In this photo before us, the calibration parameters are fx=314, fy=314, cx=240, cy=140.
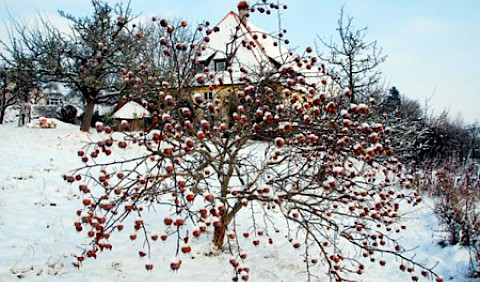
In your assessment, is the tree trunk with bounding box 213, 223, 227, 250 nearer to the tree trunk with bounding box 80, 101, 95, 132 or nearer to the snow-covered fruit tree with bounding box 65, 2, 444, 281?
the snow-covered fruit tree with bounding box 65, 2, 444, 281

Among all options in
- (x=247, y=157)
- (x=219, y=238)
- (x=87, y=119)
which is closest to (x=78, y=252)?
(x=219, y=238)

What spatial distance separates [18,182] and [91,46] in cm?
918

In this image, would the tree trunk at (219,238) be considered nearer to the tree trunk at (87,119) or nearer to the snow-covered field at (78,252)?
the snow-covered field at (78,252)

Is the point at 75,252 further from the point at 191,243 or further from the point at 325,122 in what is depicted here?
the point at 325,122

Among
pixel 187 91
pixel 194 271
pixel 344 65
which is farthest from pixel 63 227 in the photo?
pixel 344 65

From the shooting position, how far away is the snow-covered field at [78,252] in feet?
11.0

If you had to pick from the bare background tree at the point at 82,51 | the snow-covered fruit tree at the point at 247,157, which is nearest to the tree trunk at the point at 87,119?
the bare background tree at the point at 82,51

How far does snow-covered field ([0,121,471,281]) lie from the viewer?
334cm

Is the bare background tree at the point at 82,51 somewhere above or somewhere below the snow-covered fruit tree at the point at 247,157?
above

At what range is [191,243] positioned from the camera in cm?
431

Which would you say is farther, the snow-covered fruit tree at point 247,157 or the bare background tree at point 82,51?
the bare background tree at point 82,51

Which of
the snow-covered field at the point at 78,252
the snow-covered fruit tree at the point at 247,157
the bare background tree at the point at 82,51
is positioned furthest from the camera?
the bare background tree at the point at 82,51

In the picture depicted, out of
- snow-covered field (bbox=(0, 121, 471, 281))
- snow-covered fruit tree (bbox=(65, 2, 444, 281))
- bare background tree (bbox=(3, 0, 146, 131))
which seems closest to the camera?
snow-covered fruit tree (bbox=(65, 2, 444, 281))

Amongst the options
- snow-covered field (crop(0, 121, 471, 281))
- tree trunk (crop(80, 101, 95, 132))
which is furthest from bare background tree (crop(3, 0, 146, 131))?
snow-covered field (crop(0, 121, 471, 281))
